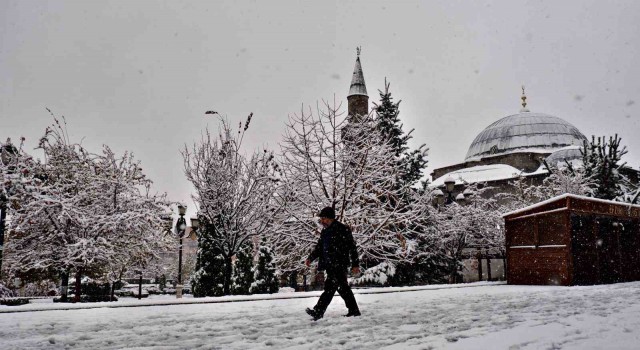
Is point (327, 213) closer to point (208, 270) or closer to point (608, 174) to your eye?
point (208, 270)

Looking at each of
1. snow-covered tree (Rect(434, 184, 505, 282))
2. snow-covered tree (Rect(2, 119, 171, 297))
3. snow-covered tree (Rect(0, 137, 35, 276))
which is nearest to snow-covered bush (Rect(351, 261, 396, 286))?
snow-covered tree (Rect(434, 184, 505, 282))

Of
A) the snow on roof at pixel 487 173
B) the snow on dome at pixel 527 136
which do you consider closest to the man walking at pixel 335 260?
the snow on roof at pixel 487 173

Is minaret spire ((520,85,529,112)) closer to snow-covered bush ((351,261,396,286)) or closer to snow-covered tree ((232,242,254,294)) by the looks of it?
snow-covered bush ((351,261,396,286))

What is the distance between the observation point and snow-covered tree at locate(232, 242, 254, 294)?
65.7 feet

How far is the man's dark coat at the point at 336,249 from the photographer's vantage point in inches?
296

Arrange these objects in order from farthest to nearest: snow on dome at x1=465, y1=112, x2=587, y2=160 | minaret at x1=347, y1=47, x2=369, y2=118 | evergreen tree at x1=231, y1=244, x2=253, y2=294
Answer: snow on dome at x1=465, y1=112, x2=587, y2=160 → minaret at x1=347, y1=47, x2=369, y2=118 → evergreen tree at x1=231, y1=244, x2=253, y2=294

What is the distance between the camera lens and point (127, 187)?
1912cm

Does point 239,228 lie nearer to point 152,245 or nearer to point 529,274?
point 152,245

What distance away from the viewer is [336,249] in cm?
760

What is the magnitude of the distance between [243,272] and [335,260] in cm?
1362

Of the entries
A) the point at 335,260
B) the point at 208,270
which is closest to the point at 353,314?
the point at 335,260

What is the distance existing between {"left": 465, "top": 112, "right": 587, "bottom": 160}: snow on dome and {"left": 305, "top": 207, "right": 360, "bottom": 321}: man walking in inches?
2115

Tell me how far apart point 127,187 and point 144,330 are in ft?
45.0

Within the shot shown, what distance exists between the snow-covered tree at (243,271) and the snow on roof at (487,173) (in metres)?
33.0
